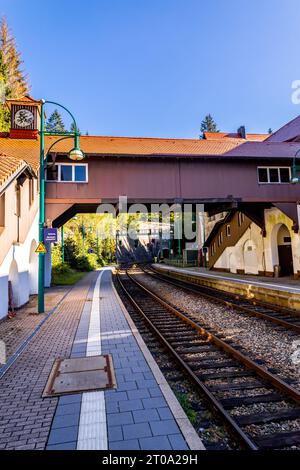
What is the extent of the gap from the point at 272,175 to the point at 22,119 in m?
17.2

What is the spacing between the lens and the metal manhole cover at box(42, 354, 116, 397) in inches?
183

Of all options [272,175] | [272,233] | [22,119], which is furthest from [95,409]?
[272,233]

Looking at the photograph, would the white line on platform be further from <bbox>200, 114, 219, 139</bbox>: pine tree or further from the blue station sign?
<bbox>200, 114, 219, 139</bbox>: pine tree

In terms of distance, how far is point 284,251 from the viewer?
21.9m

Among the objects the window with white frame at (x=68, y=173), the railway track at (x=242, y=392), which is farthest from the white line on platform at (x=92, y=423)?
the window with white frame at (x=68, y=173)

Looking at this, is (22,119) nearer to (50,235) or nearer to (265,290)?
(50,235)

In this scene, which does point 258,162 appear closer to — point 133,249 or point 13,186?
point 13,186

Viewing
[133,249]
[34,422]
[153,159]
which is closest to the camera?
[34,422]

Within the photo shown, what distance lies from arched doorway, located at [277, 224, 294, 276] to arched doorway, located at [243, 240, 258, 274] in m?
2.34

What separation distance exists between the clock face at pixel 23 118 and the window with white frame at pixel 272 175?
15.7m

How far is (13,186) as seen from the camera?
11.4m

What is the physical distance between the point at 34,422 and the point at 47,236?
8.31 m
